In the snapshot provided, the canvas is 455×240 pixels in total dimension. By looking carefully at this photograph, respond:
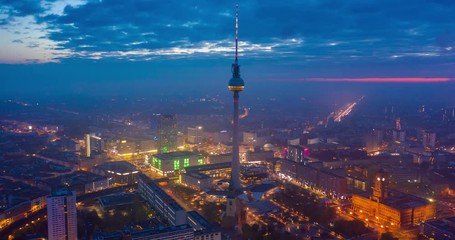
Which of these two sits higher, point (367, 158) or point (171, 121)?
point (171, 121)

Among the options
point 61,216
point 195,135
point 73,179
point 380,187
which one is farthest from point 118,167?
point 380,187

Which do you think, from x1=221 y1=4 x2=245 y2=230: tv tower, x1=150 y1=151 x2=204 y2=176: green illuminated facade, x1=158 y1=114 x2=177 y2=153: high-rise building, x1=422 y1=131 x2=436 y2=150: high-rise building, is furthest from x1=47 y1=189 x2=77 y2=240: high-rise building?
x1=422 y1=131 x2=436 y2=150: high-rise building

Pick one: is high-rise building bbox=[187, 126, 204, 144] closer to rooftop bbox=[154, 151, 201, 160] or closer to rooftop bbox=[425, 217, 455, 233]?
rooftop bbox=[154, 151, 201, 160]

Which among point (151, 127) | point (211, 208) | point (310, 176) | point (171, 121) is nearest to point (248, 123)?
point (151, 127)

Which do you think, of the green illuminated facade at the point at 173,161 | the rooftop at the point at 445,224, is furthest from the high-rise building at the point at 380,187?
the green illuminated facade at the point at 173,161

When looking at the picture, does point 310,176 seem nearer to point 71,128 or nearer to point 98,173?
point 98,173

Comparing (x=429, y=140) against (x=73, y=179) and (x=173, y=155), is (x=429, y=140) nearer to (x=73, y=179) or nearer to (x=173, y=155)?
(x=173, y=155)
